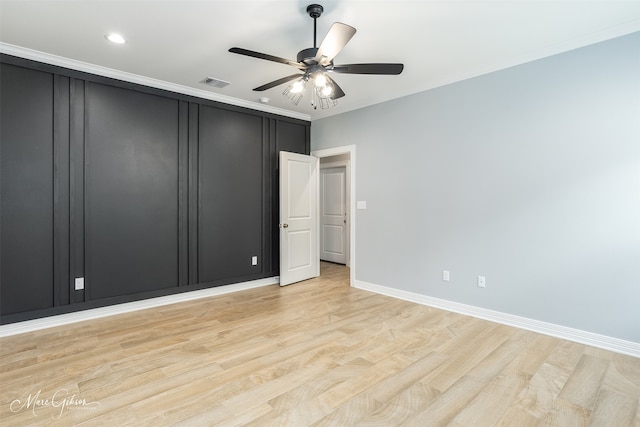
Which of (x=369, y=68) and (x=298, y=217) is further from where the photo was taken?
(x=298, y=217)

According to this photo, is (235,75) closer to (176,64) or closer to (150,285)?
(176,64)

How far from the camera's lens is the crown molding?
10.3ft

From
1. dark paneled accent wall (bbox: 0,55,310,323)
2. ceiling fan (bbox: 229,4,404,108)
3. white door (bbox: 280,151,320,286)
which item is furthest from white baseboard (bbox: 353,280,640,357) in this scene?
ceiling fan (bbox: 229,4,404,108)

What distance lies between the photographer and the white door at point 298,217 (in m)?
4.96

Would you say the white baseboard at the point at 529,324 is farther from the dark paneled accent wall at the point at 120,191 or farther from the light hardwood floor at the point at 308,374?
the dark paneled accent wall at the point at 120,191

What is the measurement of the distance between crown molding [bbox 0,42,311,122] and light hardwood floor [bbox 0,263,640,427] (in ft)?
8.64

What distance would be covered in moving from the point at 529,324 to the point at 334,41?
3.16 m

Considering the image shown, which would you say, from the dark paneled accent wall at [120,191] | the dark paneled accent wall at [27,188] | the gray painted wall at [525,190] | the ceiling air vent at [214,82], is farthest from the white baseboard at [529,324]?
the dark paneled accent wall at [27,188]

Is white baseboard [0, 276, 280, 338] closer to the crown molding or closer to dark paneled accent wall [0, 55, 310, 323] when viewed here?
dark paneled accent wall [0, 55, 310, 323]

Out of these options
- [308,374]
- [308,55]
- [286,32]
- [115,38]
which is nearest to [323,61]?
[308,55]

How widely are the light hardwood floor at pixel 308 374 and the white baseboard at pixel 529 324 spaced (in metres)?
0.11

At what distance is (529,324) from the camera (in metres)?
3.27

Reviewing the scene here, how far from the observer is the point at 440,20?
264cm

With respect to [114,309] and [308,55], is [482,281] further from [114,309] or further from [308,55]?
[114,309]
